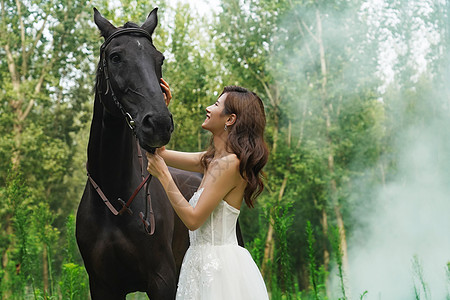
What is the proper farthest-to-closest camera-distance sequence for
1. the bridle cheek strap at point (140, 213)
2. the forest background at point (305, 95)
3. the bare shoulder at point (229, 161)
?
the forest background at point (305, 95)
the bridle cheek strap at point (140, 213)
the bare shoulder at point (229, 161)

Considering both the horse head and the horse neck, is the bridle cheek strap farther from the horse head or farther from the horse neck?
the horse head

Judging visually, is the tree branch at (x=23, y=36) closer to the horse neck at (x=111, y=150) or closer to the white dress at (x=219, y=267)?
the horse neck at (x=111, y=150)

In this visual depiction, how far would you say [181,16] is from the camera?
17.6 metres

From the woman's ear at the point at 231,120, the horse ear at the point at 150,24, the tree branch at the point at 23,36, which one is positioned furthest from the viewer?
the tree branch at the point at 23,36

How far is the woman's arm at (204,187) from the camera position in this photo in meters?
2.71

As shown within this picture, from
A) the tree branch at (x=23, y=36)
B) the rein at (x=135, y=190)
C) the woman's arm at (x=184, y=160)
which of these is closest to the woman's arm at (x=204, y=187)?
the rein at (x=135, y=190)

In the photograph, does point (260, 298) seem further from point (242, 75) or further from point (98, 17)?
point (242, 75)

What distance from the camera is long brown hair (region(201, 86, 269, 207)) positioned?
285 centimetres

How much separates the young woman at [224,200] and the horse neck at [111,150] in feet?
1.63

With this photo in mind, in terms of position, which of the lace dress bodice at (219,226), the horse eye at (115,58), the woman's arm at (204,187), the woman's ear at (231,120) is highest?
the horse eye at (115,58)

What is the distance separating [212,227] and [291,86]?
1571cm

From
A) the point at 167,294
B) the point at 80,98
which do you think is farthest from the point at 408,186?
the point at 167,294

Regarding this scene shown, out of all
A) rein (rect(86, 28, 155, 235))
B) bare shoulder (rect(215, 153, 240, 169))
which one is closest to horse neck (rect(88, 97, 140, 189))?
rein (rect(86, 28, 155, 235))

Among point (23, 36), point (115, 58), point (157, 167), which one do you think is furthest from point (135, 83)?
point (23, 36)
